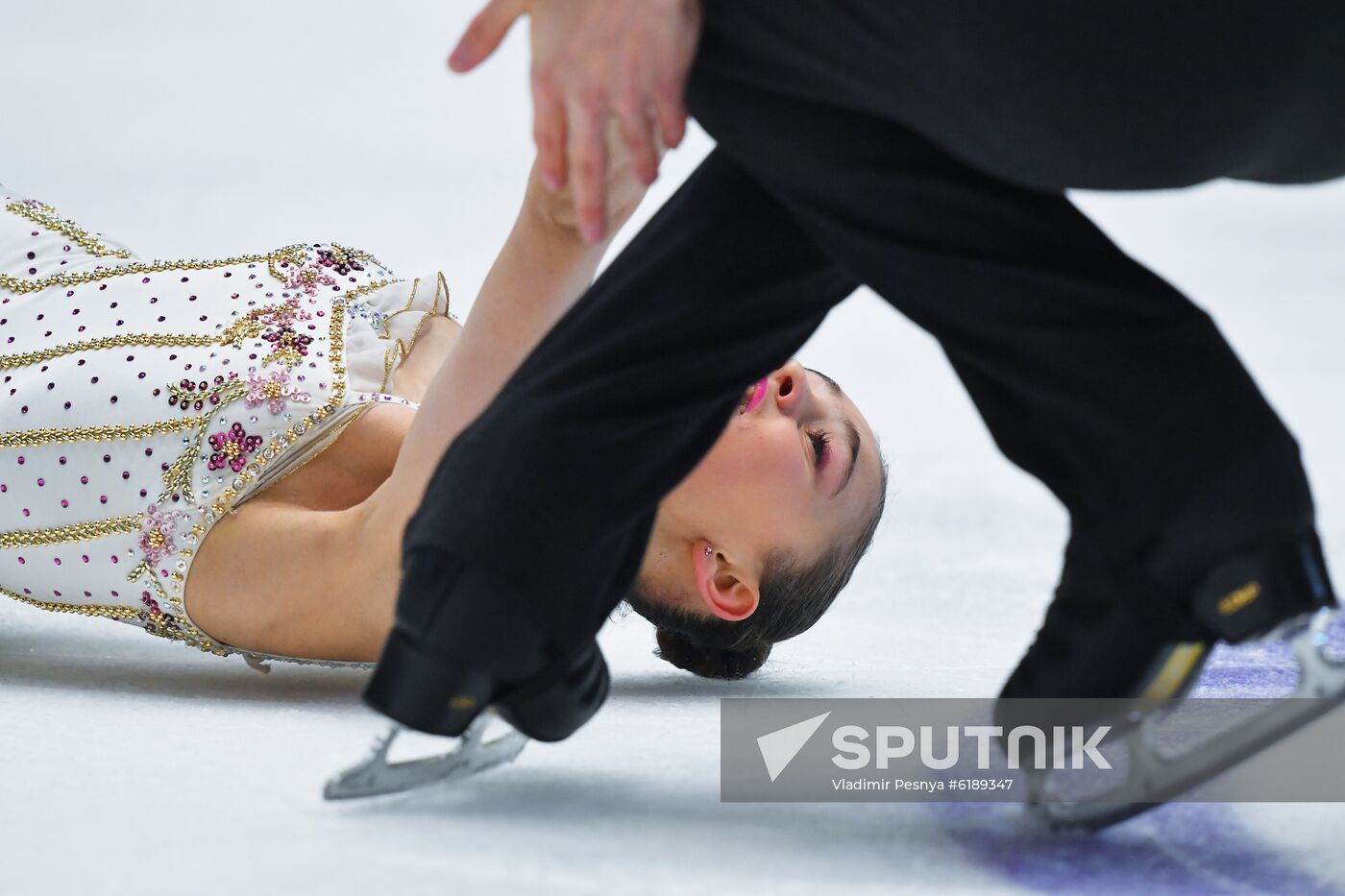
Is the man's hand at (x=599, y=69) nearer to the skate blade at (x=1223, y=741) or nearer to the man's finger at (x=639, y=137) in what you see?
the man's finger at (x=639, y=137)

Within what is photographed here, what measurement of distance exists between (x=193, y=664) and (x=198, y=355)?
30 cm

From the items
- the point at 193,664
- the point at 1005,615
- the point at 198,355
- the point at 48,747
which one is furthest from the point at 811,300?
the point at 1005,615

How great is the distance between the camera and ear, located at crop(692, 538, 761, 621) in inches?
52.4

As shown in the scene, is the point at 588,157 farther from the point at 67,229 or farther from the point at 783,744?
the point at 67,229

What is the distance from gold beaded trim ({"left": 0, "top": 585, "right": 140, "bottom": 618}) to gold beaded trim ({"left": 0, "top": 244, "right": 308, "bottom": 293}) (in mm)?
314

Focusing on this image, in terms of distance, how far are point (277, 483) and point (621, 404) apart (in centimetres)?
63

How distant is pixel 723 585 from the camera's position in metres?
1.35

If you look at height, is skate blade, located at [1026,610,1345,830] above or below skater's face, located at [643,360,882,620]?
above

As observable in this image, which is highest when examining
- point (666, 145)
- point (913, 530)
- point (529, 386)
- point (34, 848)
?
point (666, 145)

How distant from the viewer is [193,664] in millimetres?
1433

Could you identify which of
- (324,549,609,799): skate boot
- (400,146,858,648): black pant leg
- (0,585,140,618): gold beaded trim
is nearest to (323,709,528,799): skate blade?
(324,549,609,799): skate boot

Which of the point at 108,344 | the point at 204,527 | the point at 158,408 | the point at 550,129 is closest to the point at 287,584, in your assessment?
the point at 204,527

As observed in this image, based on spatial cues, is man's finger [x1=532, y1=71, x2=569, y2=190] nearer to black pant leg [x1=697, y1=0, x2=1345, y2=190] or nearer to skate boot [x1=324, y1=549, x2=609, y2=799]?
black pant leg [x1=697, y1=0, x2=1345, y2=190]

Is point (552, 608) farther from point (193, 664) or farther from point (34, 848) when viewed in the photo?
point (193, 664)
